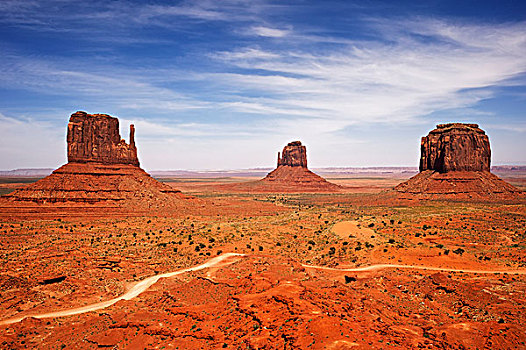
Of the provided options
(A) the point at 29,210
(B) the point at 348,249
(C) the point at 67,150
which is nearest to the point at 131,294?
(B) the point at 348,249

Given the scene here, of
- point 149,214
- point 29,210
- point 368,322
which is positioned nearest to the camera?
point 368,322

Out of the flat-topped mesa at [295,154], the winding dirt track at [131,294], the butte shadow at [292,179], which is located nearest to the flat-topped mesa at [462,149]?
the butte shadow at [292,179]

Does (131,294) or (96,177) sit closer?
(131,294)

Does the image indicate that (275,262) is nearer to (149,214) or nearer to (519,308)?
(519,308)

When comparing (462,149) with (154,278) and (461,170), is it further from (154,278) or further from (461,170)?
(154,278)

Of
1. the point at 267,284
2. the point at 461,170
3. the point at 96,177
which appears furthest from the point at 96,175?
the point at 461,170

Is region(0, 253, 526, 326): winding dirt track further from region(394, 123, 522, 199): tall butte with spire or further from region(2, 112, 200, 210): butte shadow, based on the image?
region(394, 123, 522, 199): tall butte with spire
